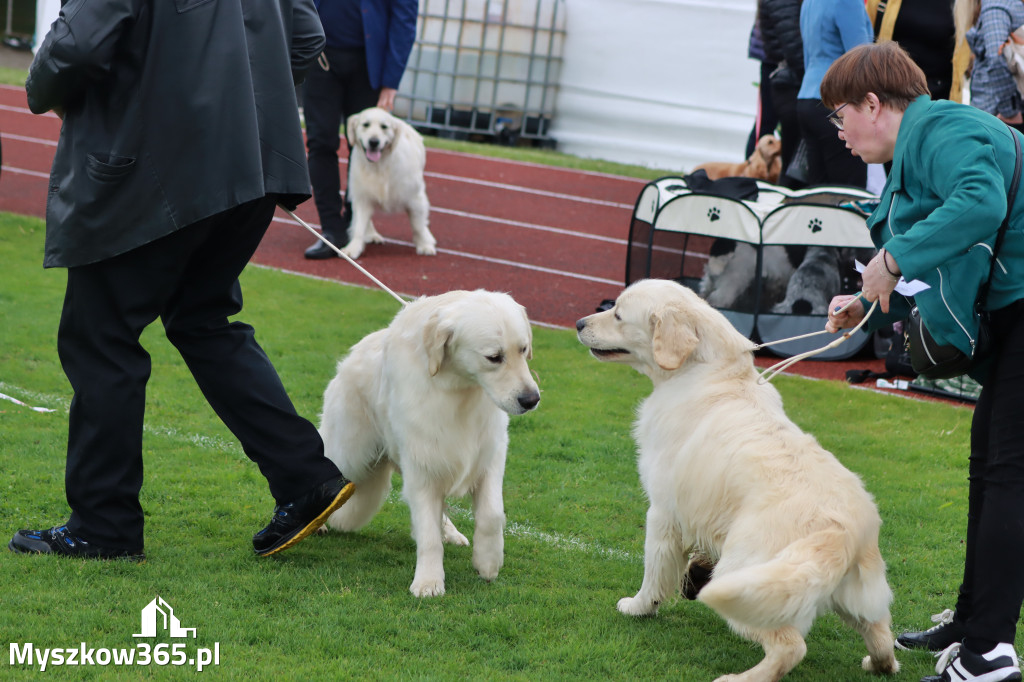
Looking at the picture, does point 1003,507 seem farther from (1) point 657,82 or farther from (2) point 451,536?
(1) point 657,82

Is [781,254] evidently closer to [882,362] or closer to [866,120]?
[882,362]

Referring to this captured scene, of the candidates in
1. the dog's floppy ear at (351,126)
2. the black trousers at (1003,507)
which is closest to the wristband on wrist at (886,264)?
the black trousers at (1003,507)

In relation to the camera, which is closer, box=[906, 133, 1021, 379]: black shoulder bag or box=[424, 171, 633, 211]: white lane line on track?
box=[906, 133, 1021, 379]: black shoulder bag

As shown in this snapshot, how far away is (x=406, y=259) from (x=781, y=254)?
4.16 meters

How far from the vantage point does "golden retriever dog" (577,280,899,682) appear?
292 cm

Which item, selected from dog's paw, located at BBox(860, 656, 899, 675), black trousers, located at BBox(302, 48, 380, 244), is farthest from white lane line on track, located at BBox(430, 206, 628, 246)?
dog's paw, located at BBox(860, 656, 899, 675)

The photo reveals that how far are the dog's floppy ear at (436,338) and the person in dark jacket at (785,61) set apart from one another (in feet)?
18.0

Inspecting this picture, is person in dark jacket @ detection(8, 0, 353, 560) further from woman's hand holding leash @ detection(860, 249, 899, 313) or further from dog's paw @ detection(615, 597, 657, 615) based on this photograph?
woman's hand holding leash @ detection(860, 249, 899, 313)

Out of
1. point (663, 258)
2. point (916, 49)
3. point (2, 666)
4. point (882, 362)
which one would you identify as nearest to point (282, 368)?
point (663, 258)

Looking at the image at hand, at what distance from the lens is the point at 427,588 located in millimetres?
3775

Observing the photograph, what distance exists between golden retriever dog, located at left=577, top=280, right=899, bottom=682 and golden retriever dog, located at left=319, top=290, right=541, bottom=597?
14.8 inches

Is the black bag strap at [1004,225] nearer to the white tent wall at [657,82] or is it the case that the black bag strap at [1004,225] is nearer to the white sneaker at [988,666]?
the white sneaker at [988,666]

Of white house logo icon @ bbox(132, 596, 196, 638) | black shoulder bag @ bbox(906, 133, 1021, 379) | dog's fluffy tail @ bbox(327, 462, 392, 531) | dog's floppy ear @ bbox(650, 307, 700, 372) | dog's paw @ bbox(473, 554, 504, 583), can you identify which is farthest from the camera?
dog's fluffy tail @ bbox(327, 462, 392, 531)

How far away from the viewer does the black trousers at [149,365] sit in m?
3.56
